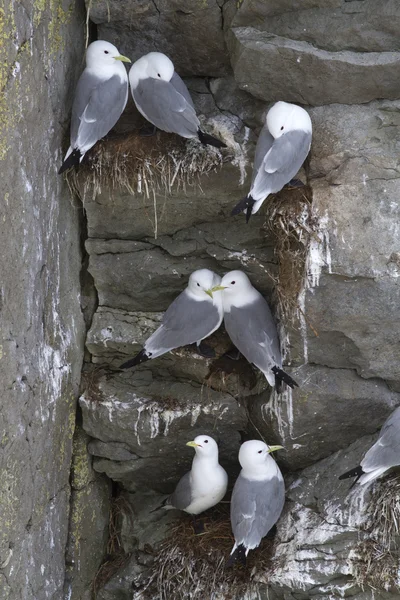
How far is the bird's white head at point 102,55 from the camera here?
4168mm

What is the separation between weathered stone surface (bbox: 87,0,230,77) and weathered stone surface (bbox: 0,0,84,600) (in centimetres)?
17

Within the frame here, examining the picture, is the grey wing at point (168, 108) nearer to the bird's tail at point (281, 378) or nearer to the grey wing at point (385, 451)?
the bird's tail at point (281, 378)

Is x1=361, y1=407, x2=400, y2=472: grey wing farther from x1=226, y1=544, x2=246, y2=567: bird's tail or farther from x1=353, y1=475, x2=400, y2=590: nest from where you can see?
x1=226, y1=544, x2=246, y2=567: bird's tail

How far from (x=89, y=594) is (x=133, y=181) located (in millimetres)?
2107

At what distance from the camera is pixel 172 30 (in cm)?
440

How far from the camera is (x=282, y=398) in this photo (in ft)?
14.1

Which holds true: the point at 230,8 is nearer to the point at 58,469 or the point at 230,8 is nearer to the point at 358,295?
the point at 358,295

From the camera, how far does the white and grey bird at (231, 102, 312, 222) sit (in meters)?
3.97

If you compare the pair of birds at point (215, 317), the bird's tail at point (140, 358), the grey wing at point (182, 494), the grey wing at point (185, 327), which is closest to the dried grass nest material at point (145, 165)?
the pair of birds at point (215, 317)

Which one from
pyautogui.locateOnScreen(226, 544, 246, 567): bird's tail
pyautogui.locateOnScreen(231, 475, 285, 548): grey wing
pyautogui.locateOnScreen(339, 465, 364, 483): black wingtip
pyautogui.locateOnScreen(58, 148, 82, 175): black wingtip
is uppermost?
pyautogui.locateOnScreen(58, 148, 82, 175): black wingtip

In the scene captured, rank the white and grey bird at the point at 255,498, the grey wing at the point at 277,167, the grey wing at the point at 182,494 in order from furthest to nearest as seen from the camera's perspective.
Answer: the grey wing at the point at 182,494, the white and grey bird at the point at 255,498, the grey wing at the point at 277,167

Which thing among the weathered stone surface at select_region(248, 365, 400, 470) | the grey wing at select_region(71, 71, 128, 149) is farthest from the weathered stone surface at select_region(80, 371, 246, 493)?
the grey wing at select_region(71, 71, 128, 149)

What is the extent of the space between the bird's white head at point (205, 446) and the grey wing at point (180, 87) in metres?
1.56

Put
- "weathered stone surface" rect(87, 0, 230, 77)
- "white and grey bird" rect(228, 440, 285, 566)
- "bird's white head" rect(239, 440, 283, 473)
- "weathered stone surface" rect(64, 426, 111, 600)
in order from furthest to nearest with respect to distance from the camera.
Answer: "weathered stone surface" rect(64, 426, 111, 600) < "weathered stone surface" rect(87, 0, 230, 77) < "bird's white head" rect(239, 440, 283, 473) < "white and grey bird" rect(228, 440, 285, 566)
